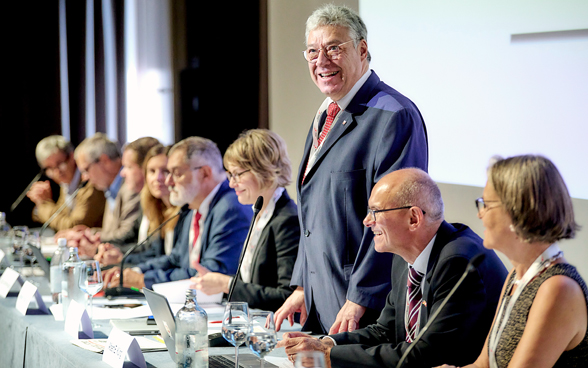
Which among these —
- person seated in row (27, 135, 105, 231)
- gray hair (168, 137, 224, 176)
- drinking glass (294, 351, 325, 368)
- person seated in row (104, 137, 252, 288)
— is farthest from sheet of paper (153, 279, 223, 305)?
person seated in row (27, 135, 105, 231)

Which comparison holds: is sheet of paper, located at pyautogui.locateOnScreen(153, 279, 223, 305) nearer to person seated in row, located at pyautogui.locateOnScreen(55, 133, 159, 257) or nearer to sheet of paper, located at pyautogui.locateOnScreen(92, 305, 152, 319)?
sheet of paper, located at pyautogui.locateOnScreen(92, 305, 152, 319)

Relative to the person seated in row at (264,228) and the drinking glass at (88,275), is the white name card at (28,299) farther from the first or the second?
the person seated in row at (264,228)

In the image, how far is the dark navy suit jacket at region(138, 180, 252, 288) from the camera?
2.93m

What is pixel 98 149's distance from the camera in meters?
4.59

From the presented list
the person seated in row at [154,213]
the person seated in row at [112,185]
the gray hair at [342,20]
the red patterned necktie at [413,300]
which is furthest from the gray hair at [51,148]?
the red patterned necktie at [413,300]

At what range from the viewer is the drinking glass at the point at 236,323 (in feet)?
5.13

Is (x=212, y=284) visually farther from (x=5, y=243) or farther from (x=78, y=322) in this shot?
(x=5, y=243)

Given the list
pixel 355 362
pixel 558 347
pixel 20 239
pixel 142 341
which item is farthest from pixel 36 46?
pixel 558 347

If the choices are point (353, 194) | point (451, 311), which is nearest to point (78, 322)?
point (353, 194)

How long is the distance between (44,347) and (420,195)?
1.29m

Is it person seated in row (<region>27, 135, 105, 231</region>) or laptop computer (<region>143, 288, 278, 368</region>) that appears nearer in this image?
laptop computer (<region>143, 288, 278, 368</region>)

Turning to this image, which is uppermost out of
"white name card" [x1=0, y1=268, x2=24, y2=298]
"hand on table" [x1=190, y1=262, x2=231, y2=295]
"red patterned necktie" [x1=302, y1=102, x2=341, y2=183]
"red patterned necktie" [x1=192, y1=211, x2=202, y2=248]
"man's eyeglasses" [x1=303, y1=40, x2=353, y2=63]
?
"man's eyeglasses" [x1=303, y1=40, x2=353, y2=63]

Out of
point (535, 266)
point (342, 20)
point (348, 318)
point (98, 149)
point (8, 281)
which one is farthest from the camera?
point (98, 149)

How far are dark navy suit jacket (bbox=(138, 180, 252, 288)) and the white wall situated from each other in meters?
0.90
